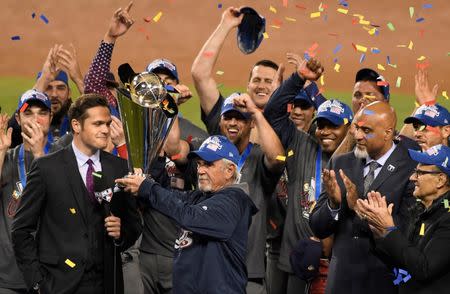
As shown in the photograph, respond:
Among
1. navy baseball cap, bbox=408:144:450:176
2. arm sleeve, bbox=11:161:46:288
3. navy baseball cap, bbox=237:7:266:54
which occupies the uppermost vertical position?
navy baseball cap, bbox=237:7:266:54

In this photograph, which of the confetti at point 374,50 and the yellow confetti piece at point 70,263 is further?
the confetti at point 374,50

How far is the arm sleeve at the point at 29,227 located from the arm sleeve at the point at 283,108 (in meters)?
1.44

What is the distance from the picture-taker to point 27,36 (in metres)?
9.83

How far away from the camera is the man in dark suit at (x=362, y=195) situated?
5.73m

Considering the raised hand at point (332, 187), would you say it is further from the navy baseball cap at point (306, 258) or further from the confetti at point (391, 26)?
the confetti at point (391, 26)

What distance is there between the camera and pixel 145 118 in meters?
5.27

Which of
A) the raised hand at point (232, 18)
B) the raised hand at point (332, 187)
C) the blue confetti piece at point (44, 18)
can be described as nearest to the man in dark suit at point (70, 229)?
the raised hand at point (332, 187)

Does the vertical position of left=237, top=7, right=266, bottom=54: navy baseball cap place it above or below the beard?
above

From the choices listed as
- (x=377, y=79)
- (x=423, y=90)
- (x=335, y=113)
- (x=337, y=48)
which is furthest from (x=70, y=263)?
(x=337, y=48)

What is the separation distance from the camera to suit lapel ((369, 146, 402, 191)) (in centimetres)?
580

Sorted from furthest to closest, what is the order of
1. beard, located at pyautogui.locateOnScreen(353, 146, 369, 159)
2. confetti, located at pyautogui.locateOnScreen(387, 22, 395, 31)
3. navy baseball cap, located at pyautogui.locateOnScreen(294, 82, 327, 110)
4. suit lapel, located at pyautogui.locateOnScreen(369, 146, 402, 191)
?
confetti, located at pyautogui.locateOnScreen(387, 22, 395, 31), navy baseball cap, located at pyautogui.locateOnScreen(294, 82, 327, 110), beard, located at pyautogui.locateOnScreen(353, 146, 369, 159), suit lapel, located at pyautogui.locateOnScreen(369, 146, 402, 191)

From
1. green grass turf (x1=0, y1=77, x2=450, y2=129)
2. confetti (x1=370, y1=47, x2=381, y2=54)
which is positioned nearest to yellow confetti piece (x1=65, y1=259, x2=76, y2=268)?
confetti (x1=370, y1=47, x2=381, y2=54)

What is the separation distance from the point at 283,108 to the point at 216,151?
2.99ft

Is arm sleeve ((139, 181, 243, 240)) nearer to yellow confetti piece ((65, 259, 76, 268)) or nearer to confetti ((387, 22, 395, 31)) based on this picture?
yellow confetti piece ((65, 259, 76, 268))
